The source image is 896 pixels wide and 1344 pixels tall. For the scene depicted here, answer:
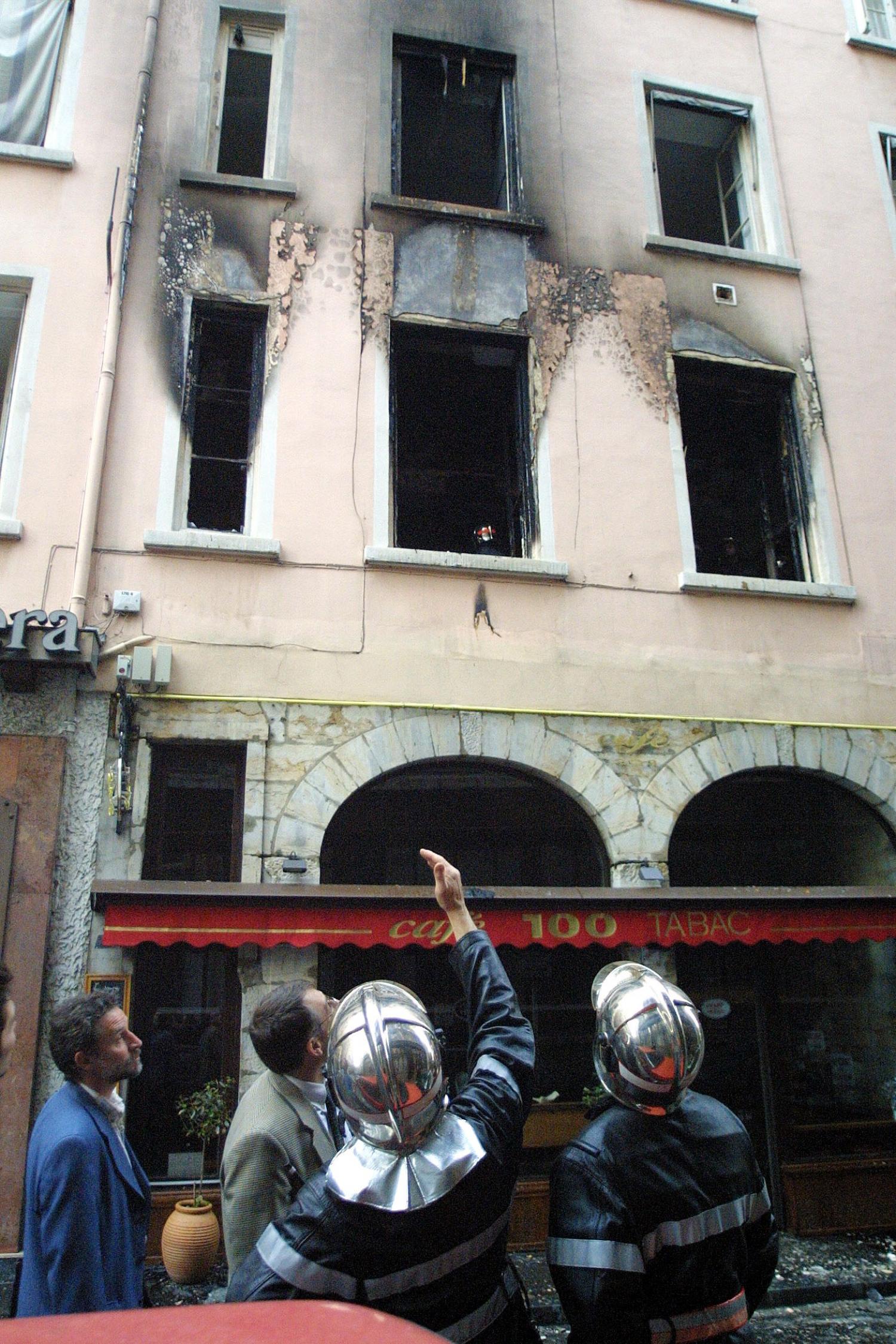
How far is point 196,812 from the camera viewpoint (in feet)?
22.9

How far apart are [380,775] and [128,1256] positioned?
4.43m

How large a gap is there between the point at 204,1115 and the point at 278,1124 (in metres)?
3.65

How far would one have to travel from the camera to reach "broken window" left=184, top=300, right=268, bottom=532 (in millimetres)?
7840

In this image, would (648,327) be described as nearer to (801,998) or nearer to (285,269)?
(285,269)

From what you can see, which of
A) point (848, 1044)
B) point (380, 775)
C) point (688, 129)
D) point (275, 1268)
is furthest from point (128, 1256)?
point (688, 129)

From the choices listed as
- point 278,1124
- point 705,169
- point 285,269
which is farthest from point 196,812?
point 705,169

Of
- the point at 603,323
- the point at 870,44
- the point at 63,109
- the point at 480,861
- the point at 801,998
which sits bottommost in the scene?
the point at 801,998

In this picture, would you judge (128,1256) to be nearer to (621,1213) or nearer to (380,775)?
(621,1213)

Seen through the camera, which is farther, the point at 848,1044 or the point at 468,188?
the point at 468,188

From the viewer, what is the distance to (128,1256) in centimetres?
277

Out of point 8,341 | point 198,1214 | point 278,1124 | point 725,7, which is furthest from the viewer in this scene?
point 725,7

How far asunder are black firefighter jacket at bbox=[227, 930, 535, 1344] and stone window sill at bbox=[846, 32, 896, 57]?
12.1 metres

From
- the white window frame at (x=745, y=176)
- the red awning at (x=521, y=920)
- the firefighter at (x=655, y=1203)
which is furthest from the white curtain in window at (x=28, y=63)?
the firefighter at (x=655, y=1203)

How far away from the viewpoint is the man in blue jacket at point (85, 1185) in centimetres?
254
